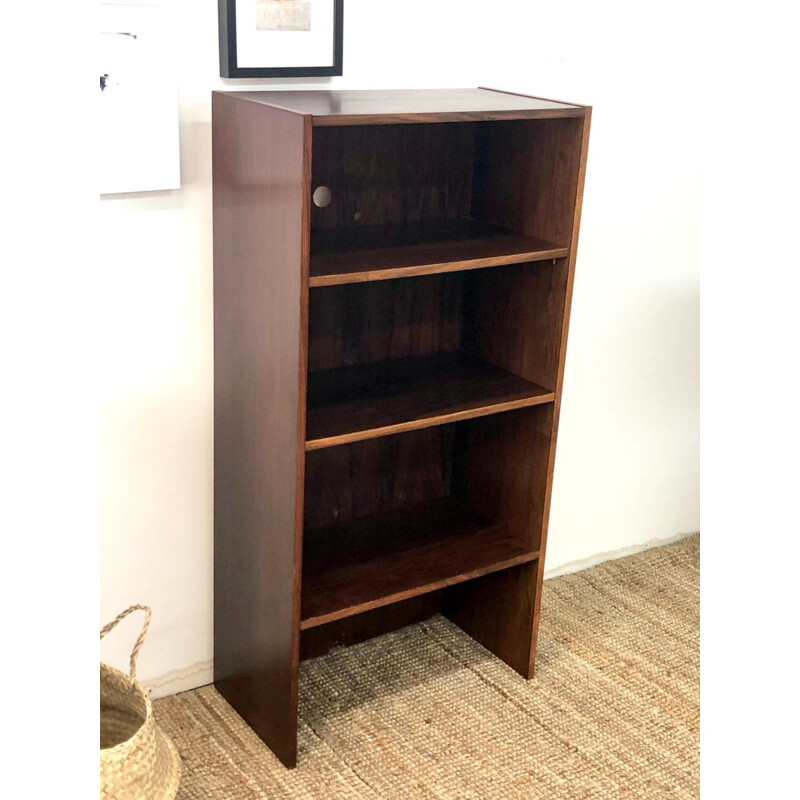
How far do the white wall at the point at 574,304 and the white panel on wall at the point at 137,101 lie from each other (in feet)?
0.12

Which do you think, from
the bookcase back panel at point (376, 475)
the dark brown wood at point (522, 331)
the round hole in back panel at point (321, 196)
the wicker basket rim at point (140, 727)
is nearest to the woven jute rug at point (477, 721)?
the dark brown wood at point (522, 331)

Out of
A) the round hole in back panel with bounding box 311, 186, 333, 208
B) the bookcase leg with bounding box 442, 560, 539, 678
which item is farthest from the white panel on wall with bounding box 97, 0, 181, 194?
the bookcase leg with bounding box 442, 560, 539, 678

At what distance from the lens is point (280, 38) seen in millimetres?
1780

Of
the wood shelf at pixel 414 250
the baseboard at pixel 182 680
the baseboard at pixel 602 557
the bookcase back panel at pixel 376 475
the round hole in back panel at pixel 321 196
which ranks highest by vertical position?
the round hole in back panel at pixel 321 196

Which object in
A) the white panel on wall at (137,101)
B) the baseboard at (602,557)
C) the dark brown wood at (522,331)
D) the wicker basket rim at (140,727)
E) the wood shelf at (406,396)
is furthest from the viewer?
the baseboard at (602,557)

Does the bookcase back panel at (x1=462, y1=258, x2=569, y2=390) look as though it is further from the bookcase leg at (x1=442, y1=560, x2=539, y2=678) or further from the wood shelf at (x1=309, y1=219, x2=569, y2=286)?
the bookcase leg at (x1=442, y1=560, x2=539, y2=678)

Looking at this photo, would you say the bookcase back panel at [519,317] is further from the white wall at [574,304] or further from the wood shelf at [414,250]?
the white wall at [574,304]

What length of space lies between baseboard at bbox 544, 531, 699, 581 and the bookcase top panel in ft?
4.29

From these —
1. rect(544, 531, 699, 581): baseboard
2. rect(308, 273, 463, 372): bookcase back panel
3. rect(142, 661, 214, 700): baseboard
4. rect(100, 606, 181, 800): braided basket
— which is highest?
rect(308, 273, 463, 372): bookcase back panel

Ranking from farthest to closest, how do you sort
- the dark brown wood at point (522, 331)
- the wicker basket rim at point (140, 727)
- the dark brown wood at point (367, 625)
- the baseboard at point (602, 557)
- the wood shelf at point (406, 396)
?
the baseboard at point (602, 557) → the dark brown wood at point (367, 625) → the dark brown wood at point (522, 331) → the wood shelf at point (406, 396) → the wicker basket rim at point (140, 727)

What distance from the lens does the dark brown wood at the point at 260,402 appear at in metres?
1.59

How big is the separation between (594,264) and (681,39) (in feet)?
1.86

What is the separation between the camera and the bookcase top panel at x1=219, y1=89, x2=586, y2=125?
1.55 m

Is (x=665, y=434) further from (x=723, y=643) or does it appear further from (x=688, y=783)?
(x=723, y=643)
